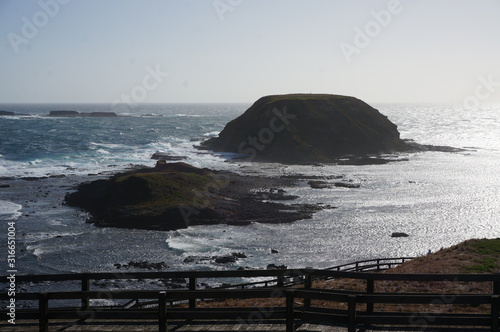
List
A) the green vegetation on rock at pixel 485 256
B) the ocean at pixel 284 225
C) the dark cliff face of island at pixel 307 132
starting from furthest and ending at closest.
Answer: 1. the dark cliff face of island at pixel 307 132
2. the ocean at pixel 284 225
3. the green vegetation on rock at pixel 485 256

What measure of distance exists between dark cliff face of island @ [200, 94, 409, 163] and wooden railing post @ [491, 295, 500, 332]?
4340 inches

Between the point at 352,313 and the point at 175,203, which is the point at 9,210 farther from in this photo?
the point at 352,313

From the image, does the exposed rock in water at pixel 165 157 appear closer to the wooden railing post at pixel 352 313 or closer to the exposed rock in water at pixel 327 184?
the exposed rock in water at pixel 327 184

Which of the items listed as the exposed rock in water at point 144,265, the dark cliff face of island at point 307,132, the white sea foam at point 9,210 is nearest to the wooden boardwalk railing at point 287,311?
the exposed rock in water at point 144,265

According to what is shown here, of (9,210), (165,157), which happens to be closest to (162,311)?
(9,210)

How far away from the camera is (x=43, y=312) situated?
1034 cm

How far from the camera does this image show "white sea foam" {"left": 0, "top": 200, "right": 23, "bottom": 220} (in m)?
61.6

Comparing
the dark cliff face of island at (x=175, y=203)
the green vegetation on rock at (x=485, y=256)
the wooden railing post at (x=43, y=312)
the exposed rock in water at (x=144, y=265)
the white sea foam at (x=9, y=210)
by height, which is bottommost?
the exposed rock in water at (x=144, y=265)

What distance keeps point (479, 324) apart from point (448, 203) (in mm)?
68461

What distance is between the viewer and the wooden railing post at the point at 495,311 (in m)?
9.77

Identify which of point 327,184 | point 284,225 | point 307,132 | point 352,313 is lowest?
point 284,225

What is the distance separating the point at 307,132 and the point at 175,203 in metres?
76.4

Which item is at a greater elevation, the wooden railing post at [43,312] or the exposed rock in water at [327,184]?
the wooden railing post at [43,312]

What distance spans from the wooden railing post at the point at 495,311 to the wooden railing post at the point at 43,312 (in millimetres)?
8074
